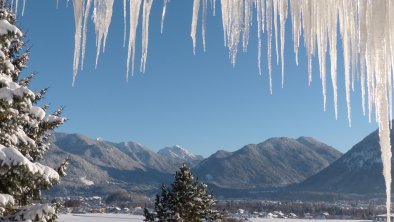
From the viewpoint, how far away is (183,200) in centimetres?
2166

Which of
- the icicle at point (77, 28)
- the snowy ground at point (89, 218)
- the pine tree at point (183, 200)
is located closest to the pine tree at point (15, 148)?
the icicle at point (77, 28)

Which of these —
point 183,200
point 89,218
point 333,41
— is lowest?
point 89,218

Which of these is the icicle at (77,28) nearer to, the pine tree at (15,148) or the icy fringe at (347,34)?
the icy fringe at (347,34)

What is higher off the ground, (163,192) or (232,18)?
(232,18)

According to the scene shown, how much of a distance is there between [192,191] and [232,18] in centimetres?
2085

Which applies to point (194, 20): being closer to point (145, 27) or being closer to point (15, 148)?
point (145, 27)

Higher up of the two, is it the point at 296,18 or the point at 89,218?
the point at 296,18

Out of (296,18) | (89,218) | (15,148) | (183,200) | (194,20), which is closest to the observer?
(296,18)

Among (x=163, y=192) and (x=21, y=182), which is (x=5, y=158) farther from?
(x=163, y=192)

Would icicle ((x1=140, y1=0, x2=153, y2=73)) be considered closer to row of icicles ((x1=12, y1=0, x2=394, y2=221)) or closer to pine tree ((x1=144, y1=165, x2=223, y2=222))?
row of icicles ((x1=12, y1=0, x2=394, y2=221))

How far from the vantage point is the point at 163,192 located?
866 inches

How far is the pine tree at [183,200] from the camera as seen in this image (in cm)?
2162

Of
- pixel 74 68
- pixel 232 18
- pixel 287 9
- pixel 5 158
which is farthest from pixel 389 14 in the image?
pixel 5 158

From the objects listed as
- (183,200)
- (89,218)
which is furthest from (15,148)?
(89,218)
